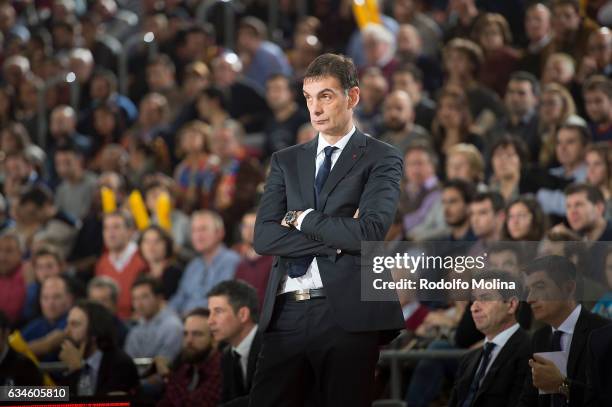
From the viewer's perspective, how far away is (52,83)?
13.1 meters

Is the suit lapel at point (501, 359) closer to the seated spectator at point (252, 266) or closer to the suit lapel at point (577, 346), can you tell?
the suit lapel at point (577, 346)

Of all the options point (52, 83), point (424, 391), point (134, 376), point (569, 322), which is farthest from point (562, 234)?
point (52, 83)

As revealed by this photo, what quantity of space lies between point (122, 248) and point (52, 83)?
155 inches

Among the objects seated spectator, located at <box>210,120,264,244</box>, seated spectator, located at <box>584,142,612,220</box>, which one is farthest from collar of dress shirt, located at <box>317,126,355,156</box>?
seated spectator, located at <box>210,120,264,244</box>

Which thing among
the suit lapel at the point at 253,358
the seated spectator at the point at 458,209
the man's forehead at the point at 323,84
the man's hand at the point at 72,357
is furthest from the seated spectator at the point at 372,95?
the man's forehead at the point at 323,84

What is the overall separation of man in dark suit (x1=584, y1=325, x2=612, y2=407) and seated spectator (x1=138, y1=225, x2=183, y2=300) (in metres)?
4.80

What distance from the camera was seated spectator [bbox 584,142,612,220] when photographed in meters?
8.12

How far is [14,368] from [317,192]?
10.5ft

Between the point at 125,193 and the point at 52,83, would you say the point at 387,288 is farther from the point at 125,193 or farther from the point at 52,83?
the point at 52,83

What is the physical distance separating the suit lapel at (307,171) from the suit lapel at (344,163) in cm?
5

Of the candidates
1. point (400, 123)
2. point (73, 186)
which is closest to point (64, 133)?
point (73, 186)

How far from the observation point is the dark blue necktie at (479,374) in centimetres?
578

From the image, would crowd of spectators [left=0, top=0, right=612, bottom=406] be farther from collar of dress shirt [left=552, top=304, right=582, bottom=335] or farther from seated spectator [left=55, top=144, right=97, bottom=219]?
collar of dress shirt [left=552, top=304, right=582, bottom=335]

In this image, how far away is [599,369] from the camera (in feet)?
16.2
